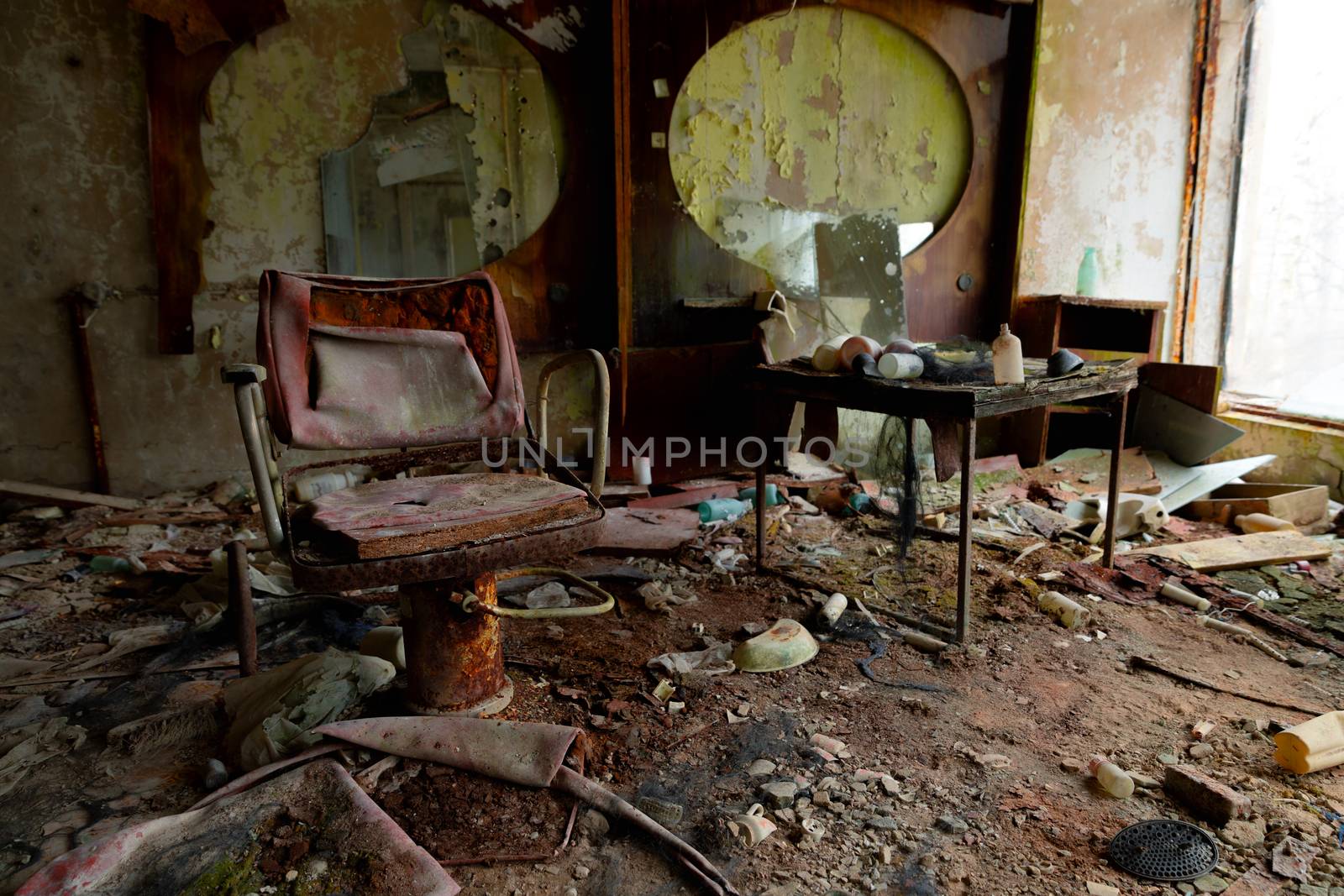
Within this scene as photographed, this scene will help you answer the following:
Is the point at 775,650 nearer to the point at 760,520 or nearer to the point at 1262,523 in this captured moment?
the point at 760,520

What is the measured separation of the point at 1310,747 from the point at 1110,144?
13.4 ft

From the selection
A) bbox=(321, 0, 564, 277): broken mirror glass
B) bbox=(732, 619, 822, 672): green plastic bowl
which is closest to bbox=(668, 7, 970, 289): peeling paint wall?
bbox=(321, 0, 564, 277): broken mirror glass

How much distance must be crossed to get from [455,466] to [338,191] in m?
1.41

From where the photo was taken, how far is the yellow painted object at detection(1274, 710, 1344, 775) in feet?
5.82

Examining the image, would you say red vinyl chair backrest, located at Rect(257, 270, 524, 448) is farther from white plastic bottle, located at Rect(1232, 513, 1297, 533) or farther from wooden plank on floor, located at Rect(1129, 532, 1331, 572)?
white plastic bottle, located at Rect(1232, 513, 1297, 533)

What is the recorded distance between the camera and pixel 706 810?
1.69 metres

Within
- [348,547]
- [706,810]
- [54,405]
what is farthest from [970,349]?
[54,405]

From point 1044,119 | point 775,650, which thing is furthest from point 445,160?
point 1044,119

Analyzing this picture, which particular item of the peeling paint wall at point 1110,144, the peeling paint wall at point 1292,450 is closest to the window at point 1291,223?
the peeling paint wall at point 1292,450

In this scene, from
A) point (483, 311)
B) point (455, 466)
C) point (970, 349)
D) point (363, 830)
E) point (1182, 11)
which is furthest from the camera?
point (1182, 11)

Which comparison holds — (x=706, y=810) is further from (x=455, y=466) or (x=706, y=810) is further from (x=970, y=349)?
(x=455, y=466)

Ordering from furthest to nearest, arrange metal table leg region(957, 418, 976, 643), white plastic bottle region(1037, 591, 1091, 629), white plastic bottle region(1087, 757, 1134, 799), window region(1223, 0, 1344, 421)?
1. window region(1223, 0, 1344, 421)
2. white plastic bottle region(1037, 591, 1091, 629)
3. metal table leg region(957, 418, 976, 643)
4. white plastic bottle region(1087, 757, 1134, 799)

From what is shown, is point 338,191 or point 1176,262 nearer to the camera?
point 338,191

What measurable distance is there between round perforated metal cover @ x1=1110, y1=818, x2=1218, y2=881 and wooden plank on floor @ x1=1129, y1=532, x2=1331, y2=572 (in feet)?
5.97
